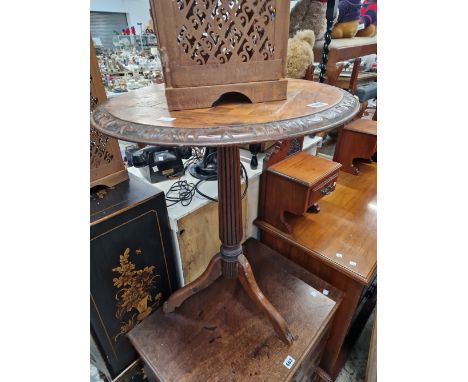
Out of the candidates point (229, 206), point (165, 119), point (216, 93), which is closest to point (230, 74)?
point (216, 93)

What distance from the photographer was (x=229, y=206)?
796 mm

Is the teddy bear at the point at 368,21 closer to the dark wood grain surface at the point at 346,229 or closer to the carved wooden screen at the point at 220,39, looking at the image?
the dark wood grain surface at the point at 346,229

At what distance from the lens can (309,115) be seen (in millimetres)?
471

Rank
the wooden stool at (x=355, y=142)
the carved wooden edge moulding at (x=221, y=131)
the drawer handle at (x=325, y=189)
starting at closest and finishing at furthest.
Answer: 1. the carved wooden edge moulding at (x=221, y=131)
2. the drawer handle at (x=325, y=189)
3. the wooden stool at (x=355, y=142)

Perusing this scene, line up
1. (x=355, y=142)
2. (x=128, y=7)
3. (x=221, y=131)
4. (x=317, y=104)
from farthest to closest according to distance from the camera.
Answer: (x=128, y=7), (x=355, y=142), (x=317, y=104), (x=221, y=131)

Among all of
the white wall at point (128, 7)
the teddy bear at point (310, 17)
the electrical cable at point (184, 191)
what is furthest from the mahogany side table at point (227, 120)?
the white wall at point (128, 7)

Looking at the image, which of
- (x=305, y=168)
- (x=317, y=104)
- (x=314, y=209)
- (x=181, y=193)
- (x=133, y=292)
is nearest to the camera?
(x=317, y=104)

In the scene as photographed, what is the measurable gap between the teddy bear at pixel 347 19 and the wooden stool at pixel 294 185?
69cm

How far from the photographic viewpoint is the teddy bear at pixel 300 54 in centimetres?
118

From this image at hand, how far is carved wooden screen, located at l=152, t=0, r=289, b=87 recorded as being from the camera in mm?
465

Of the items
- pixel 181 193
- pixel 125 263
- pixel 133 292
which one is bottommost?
pixel 133 292

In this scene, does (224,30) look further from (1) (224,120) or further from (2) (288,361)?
(2) (288,361)

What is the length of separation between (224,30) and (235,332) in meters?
0.86

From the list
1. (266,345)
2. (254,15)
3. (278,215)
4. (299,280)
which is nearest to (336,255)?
(299,280)
